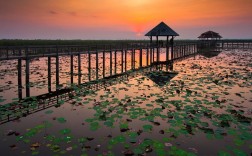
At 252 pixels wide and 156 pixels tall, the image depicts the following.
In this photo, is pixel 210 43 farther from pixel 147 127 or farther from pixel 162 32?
pixel 147 127

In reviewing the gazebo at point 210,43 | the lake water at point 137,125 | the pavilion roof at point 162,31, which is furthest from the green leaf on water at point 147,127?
the gazebo at point 210,43

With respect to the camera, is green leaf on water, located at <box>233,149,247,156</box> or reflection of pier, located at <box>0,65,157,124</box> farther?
reflection of pier, located at <box>0,65,157,124</box>

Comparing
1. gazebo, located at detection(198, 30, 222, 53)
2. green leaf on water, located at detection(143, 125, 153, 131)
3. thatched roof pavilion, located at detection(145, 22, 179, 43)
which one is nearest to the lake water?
green leaf on water, located at detection(143, 125, 153, 131)

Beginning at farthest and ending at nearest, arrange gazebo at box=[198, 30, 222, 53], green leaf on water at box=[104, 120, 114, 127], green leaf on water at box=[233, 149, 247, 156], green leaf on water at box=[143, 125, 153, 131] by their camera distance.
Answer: gazebo at box=[198, 30, 222, 53], green leaf on water at box=[104, 120, 114, 127], green leaf on water at box=[143, 125, 153, 131], green leaf on water at box=[233, 149, 247, 156]

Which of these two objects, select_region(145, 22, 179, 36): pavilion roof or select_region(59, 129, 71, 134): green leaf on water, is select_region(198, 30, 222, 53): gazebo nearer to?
select_region(145, 22, 179, 36): pavilion roof

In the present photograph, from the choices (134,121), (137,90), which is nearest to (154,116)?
(134,121)

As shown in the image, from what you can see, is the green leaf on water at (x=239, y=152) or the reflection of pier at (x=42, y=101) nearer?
the green leaf on water at (x=239, y=152)

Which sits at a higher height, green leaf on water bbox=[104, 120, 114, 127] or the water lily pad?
green leaf on water bbox=[104, 120, 114, 127]

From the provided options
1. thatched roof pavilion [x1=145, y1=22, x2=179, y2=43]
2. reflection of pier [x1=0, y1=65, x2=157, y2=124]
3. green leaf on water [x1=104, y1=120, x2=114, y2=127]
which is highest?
thatched roof pavilion [x1=145, y1=22, x2=179, y2=43]

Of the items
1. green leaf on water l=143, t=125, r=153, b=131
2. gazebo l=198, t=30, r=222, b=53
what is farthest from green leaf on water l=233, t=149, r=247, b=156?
gazebo l=198, t=30, r=222, b=53

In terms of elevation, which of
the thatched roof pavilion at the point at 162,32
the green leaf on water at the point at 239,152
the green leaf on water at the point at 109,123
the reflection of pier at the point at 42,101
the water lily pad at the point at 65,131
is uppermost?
the thatched roof pavilion at the point at 162,32

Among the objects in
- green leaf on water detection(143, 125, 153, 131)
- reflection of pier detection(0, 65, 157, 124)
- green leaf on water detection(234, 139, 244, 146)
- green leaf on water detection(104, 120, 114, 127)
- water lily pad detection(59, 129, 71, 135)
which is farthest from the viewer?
reflection of pier detection(0, 65, 157, 124)

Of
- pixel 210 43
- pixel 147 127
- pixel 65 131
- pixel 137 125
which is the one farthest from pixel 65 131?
pixel 210 43

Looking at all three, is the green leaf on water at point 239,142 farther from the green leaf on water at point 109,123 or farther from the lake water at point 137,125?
the green leaf on water at point 109,123
